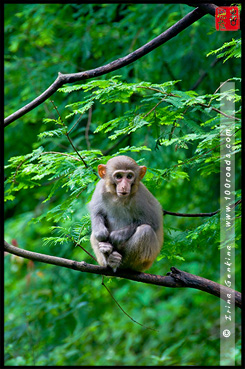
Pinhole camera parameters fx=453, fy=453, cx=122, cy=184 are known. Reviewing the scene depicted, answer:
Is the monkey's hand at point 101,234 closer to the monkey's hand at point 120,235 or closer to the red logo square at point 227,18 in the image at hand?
the monkey's hand at point 120,235

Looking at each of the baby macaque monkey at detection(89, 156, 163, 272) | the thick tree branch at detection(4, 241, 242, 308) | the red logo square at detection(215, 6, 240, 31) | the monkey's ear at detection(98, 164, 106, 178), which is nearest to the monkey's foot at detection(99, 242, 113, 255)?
the baby macaque monkey at detection(89, 156, 163, 272)

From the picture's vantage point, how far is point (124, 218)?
16.7 ft

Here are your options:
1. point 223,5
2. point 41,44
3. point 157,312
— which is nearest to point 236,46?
point 223,5

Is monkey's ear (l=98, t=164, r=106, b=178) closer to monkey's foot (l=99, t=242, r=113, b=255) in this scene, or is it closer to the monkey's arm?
the monkey's arm

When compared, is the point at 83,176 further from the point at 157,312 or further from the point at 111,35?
the point at 157,312

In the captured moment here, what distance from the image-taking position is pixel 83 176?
184 inches

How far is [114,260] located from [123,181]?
822 millimetres

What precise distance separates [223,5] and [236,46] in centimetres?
39

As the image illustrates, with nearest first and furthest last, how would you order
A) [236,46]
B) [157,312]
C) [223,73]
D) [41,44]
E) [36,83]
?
[236,46]
[223,73]
[36,83]
[41,44]
[157,312]

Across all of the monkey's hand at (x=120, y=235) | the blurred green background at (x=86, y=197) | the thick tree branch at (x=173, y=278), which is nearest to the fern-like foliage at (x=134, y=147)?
the monkey's hand at (x=120, y=235)

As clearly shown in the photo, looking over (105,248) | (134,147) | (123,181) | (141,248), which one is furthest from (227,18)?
(105,248)

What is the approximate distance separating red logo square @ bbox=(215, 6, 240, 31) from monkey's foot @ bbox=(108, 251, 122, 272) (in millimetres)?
2468

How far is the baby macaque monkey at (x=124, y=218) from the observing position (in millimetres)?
4754

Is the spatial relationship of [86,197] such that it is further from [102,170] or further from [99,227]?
[102,170]
